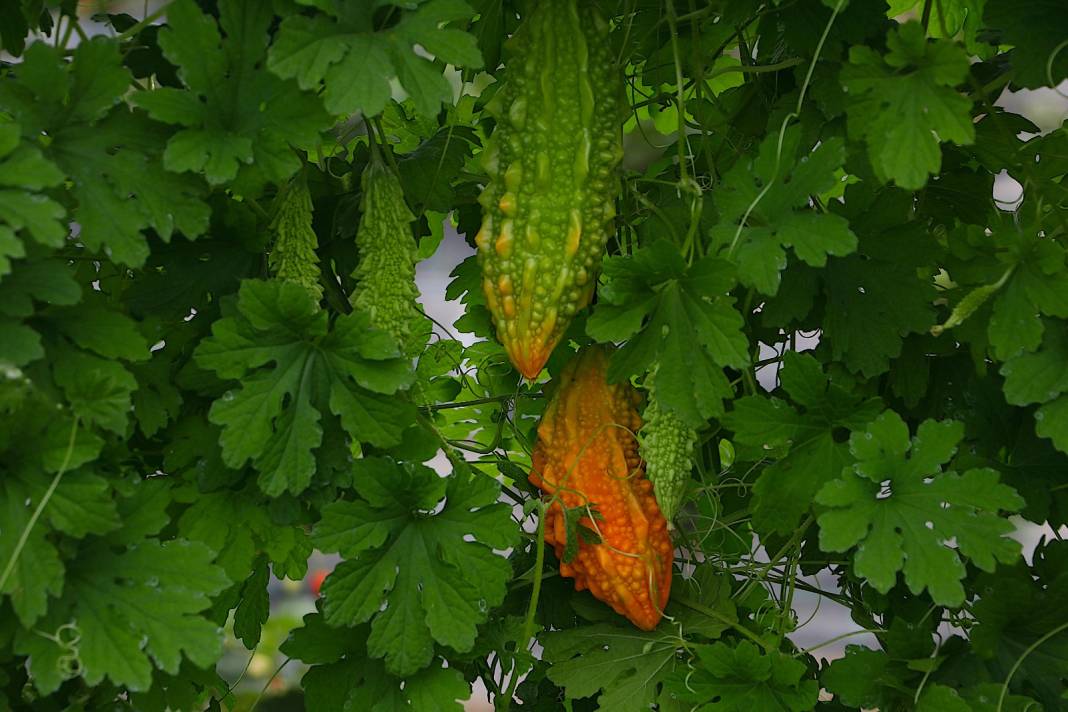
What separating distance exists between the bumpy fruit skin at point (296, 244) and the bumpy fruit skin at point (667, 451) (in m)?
0.38

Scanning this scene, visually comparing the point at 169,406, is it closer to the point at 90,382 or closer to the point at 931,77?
the point at 90,382

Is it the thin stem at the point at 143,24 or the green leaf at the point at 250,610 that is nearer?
the thin stem at the point at 143,24

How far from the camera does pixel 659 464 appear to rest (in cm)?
125

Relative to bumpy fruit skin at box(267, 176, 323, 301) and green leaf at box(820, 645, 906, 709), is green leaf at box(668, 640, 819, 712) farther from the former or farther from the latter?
bumpy fruit skin at box(267, 176, 323, 301)

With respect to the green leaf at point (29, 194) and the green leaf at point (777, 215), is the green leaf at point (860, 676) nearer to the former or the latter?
the green leaf at point (777, 215)

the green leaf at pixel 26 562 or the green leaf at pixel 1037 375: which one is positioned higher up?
the green leaf at pixel 26 562

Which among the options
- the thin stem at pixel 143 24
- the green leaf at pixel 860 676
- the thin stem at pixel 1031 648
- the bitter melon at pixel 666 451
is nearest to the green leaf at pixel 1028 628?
the thin stem at pixel 1031 648

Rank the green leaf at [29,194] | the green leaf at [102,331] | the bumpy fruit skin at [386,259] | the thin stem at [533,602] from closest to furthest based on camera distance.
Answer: the green leaf at [29,194], the green leaf at [102,331], the bumpy fruit skin at [386,259], the thin stem at [533,602]

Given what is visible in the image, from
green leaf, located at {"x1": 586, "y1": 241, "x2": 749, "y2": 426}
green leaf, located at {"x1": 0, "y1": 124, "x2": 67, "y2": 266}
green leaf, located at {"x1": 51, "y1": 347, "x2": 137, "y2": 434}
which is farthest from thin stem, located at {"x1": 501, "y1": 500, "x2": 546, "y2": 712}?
green leaf, located at {"x1": 0, "y1": 124, "x2": 67, "y2": 266}

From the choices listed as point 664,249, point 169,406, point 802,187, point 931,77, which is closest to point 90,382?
point 169,406

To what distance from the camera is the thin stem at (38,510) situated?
1019 mm

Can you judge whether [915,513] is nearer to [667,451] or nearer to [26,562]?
[667,451]

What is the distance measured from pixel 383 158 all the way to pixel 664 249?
0.39 metres

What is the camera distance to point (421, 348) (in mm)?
1325
